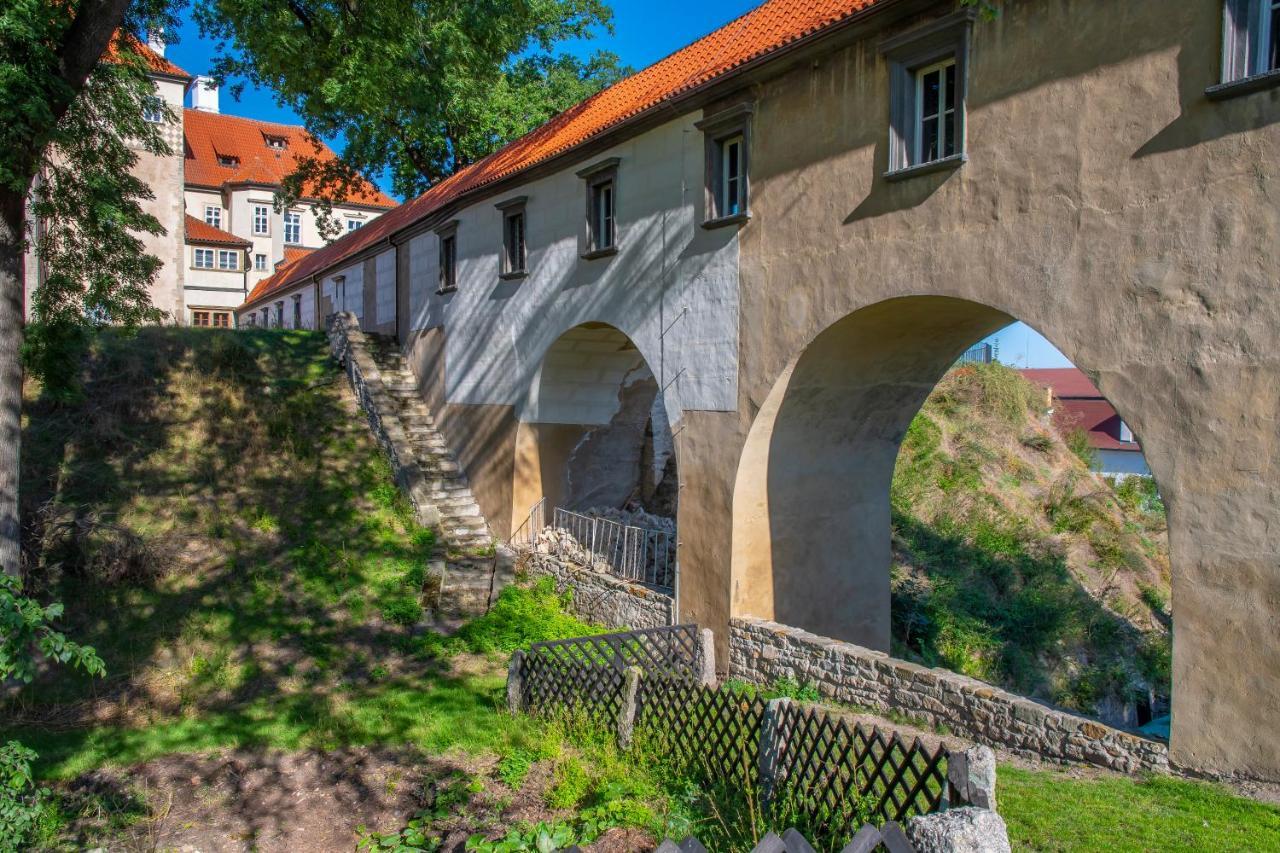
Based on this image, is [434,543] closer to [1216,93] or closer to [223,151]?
[1216,93]

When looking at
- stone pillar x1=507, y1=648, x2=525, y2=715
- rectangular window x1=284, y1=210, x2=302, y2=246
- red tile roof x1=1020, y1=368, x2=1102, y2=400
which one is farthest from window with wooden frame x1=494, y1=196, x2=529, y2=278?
rectangular window x1=284, y1=210, x2=302, y2=246

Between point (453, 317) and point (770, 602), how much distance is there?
34.0 ft

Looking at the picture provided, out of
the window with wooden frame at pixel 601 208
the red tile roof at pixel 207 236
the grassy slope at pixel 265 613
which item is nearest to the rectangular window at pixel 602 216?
the window with wooden frame at pixel 601 208

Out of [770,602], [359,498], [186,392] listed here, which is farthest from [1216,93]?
[186,392]

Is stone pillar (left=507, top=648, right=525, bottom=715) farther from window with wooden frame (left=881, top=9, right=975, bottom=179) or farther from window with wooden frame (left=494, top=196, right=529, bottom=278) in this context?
window with wooden frame (left=494, top=196, right=529, bottom=278)

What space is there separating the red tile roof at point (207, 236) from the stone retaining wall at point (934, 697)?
4150 cm

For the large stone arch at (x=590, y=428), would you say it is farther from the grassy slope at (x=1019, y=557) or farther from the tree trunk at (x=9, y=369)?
the tree trunk at (x=9, y=369)

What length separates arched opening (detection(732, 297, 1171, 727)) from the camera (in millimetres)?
10492

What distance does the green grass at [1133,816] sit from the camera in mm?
5461

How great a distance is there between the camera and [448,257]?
1867 centimetres

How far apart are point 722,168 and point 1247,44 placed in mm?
5994

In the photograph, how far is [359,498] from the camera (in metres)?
16.4

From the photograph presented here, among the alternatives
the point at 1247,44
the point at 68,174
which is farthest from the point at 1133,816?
the point at 68,174

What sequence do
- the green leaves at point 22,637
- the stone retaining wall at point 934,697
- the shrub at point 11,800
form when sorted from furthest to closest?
the stone retaining wall at point 934,697, the shrub at point 11,800, the green leaves at point 22,637
